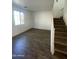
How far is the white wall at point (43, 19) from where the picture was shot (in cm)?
1214

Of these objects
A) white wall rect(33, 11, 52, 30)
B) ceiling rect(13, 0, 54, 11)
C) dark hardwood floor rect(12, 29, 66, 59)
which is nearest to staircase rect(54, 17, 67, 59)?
dark hardwood floor rect(12, 29, 66, 59)

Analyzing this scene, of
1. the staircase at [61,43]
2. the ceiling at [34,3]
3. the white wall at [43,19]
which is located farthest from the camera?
the white wall at [43,19]

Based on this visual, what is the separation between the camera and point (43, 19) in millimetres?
12750

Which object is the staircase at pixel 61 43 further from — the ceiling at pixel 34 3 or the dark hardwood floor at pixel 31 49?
the ceiling at pixel 34 3

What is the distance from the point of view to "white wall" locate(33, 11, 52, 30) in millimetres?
12141

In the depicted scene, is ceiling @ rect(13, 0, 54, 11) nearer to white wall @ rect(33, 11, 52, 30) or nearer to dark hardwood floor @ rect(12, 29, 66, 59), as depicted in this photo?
dark hardwood floor @ rect(12, 29, 66, 59)

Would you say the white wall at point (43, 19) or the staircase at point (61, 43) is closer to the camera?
the staircase at point (61, 43)

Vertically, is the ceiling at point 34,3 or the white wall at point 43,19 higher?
the ceiling at point 34,3

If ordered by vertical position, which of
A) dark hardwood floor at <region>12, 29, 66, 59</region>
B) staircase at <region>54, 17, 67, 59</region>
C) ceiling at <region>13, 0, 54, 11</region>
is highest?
ceiling at <region>13, 0, 54, 11</region>

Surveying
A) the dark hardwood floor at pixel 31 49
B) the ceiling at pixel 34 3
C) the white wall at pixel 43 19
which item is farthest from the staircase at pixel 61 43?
the white wall at pixel 43 19
